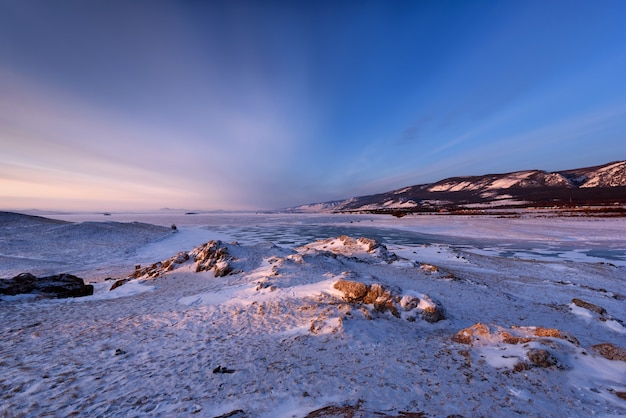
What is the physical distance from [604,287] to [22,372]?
23.5 m

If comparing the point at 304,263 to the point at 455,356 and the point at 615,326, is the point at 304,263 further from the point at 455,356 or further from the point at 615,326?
the point at 615,326

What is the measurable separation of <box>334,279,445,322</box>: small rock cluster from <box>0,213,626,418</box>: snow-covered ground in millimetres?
67

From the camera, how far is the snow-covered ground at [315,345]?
5312mm

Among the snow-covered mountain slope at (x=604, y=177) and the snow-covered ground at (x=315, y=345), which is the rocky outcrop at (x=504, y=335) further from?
the snow-covered mountain slope at (x=604, y=177)

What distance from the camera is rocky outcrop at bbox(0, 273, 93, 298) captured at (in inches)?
525

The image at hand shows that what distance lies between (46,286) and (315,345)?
14.8m

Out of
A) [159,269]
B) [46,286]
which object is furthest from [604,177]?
[46,286]

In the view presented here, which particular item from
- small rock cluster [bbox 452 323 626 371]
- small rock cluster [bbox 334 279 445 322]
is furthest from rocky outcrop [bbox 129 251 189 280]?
small rock cluster [bbox 452 323 626 371]

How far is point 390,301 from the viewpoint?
1021 centimetres

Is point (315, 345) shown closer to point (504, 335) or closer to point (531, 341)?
point (504, 335)

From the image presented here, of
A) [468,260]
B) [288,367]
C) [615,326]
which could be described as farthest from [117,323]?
[468,260]

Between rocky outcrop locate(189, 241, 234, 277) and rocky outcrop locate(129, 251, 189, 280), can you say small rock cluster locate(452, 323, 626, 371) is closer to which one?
rocky outcrop locate(189, 241, 234, 277)

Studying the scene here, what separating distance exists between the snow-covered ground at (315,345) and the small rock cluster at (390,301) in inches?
2.6

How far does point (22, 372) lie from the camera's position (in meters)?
6.50
